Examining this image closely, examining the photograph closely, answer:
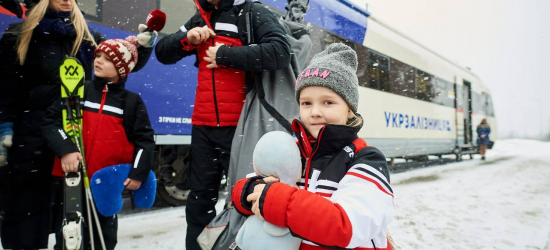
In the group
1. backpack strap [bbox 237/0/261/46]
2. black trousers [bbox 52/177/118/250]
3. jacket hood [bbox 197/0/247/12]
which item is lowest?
black trousers [bbox 52/177/118/250]

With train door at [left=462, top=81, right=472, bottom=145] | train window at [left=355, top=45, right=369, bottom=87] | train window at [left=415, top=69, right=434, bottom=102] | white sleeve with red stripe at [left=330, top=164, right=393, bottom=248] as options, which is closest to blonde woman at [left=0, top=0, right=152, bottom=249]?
white sleeve with red stripe at [left=330, top=164, right=393, bottom=248]

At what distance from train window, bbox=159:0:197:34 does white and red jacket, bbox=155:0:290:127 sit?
179 cm

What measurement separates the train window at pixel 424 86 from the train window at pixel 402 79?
0.30 meters

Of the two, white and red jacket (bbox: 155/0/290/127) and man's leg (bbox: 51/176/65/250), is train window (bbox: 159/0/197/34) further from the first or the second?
man's leg (bbox: 51/176/65/250)

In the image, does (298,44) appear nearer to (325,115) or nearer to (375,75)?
(325,115)

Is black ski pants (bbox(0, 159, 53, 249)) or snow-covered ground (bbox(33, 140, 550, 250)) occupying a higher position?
black ski pants (bbox(0, 159, 53, 249))

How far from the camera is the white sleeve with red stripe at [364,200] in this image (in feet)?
2.89

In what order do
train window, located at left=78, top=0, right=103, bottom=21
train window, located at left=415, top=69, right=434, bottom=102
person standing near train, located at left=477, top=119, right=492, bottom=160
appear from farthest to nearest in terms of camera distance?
person standing near train, located at left=477, top=119, right=492, bottom=160, train window, located at left=415, top=69, right=434, bottom=102, train window, located at left=78, top=0, right=103, bottom=21

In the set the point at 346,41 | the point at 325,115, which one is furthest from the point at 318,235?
the point at 346,41

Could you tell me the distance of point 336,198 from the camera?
0.96 m

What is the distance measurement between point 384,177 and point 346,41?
5.43 m

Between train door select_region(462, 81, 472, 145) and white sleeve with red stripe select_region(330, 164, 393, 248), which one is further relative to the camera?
train door select_region(462, 81, 472, 145)

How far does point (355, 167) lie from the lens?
979 mm

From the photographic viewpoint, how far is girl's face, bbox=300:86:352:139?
109 centimetres
